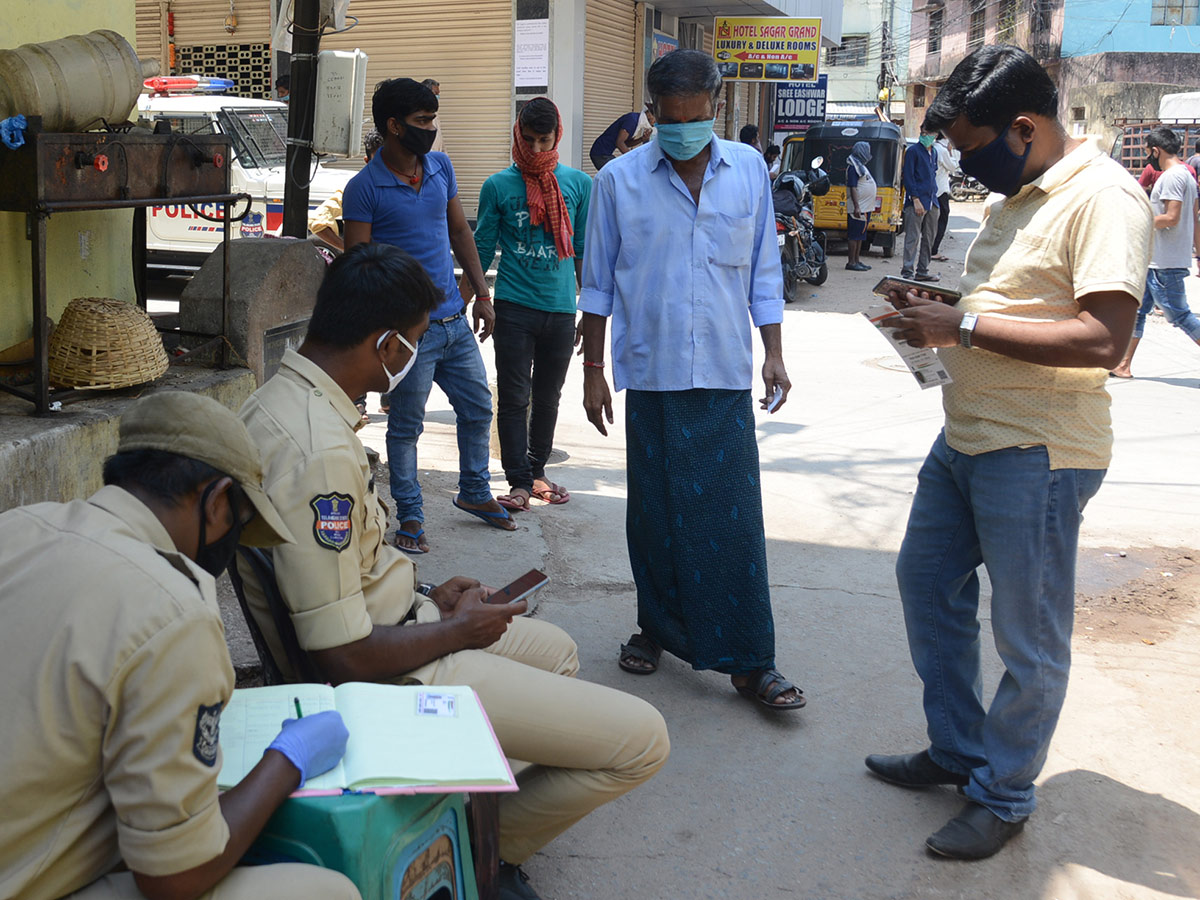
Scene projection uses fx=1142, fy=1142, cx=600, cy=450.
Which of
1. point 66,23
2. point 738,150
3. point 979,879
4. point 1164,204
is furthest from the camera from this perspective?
point 1164,204

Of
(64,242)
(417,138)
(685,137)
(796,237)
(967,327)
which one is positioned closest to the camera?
(967,327)

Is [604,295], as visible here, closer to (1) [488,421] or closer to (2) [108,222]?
(1) [488,421]

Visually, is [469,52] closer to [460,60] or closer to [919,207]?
[460,60]

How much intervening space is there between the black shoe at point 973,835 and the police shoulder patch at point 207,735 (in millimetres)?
1905

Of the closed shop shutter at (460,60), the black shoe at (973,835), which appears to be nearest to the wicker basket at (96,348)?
the black shoe at (973,835)

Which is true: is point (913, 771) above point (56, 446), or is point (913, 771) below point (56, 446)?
below

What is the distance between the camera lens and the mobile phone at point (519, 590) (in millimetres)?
2598

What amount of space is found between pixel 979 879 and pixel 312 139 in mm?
4595

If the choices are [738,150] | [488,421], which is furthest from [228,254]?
[738,150]

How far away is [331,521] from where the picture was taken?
2.20 metres

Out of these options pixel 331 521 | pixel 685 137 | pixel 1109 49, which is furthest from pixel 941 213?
pixel 1109 49

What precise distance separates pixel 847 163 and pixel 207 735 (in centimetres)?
1724

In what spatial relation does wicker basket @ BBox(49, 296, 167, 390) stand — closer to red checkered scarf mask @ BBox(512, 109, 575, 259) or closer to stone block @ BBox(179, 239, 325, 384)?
stone block @ BBox(179, 239, 325, 384)

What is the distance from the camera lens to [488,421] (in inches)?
203
